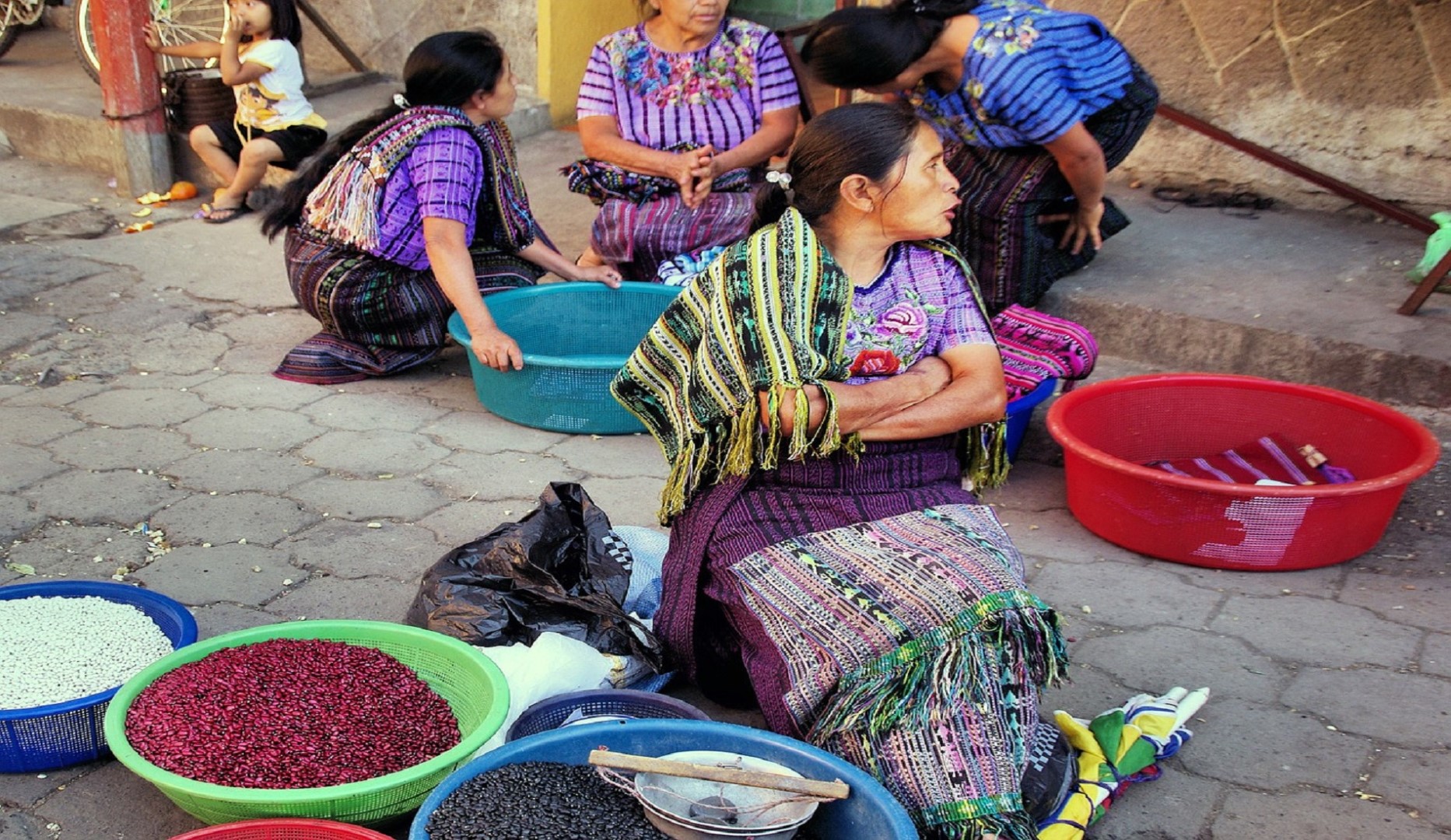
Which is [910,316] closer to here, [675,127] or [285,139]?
[675,127]

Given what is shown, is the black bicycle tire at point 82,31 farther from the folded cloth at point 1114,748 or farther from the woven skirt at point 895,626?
the folded cloth at point 1114,748

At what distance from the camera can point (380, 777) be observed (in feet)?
7.06

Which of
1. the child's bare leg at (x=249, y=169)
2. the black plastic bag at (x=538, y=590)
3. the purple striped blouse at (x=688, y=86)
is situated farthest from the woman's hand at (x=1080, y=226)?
the child's bare leg at (x=249, y=169)

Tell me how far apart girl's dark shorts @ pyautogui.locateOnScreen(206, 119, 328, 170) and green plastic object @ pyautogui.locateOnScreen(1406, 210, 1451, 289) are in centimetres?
452

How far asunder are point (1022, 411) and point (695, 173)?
1.47 metres

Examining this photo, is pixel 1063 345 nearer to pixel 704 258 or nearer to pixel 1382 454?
pixel 1382 454

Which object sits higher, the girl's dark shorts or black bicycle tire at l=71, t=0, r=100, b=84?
black bicycle tire at l=71, t=0, r=100, b=84

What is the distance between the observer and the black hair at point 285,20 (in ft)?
20.4

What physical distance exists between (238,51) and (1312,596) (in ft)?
17.0

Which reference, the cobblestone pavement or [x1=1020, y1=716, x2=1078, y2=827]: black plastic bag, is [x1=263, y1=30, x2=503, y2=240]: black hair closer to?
the cobblestone pavement

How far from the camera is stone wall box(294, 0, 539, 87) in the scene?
6758 mm

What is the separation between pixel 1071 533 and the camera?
349 cm

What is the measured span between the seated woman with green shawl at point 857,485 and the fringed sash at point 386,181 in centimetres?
173

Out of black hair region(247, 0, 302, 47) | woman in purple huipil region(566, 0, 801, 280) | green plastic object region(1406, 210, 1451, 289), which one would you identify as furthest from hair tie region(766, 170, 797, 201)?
black hair region(247, 0, 302, 47)
